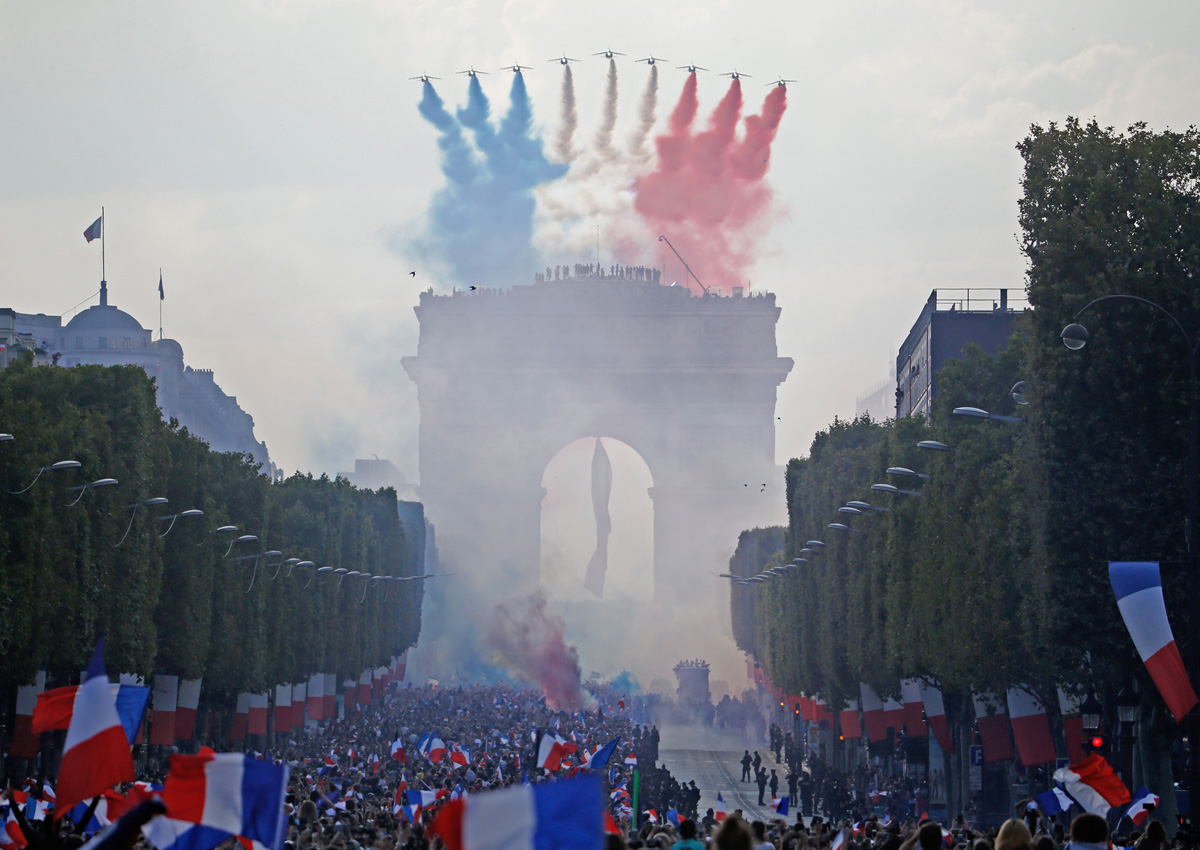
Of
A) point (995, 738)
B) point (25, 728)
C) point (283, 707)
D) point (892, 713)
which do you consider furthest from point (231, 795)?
point (283, 707)

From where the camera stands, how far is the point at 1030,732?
102 feet

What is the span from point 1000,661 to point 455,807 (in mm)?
25998

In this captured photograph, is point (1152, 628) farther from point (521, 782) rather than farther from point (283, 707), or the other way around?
point (283, 707)

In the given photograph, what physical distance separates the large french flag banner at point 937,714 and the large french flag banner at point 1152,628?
59.7ft

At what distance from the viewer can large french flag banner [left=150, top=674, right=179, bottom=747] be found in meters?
37.1

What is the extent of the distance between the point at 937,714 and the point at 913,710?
745 cm

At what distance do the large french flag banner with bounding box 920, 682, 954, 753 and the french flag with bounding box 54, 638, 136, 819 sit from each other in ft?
92.0

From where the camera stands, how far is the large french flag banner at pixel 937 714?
3747cm

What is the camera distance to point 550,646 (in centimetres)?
10300

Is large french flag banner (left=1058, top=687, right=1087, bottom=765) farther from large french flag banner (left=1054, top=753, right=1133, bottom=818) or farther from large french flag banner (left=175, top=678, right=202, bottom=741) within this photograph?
large french flag banner (left=175, top=678, right=202, bottom=741)

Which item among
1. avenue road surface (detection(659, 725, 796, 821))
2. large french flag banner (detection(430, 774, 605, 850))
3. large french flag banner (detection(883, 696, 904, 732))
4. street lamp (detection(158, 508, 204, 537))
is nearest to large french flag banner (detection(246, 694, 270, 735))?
street lamp (detection(158, 508, 204, 537))

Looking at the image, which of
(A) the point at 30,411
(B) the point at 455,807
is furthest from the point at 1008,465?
(B) the point at 455,807

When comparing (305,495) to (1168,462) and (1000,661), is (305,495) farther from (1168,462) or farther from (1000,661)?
(1168,462)

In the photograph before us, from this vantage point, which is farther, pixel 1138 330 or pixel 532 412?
pixel 532 412
